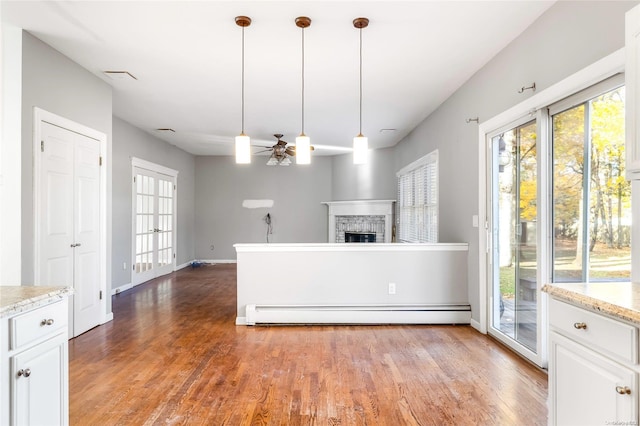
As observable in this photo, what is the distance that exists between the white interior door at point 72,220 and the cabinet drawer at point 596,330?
3.76 meters

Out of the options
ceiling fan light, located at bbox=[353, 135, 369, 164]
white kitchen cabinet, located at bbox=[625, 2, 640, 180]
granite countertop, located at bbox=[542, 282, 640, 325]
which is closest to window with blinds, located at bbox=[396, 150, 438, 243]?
ceiling fan light, located at bbox=[353, 135, 369, 164]

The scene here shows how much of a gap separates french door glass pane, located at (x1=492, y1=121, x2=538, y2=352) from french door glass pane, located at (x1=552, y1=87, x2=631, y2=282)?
0.26 meters

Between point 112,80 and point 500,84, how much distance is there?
3.92 m

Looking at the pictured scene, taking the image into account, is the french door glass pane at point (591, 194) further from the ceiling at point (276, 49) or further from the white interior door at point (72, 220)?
the white interior door at point (72, 220)

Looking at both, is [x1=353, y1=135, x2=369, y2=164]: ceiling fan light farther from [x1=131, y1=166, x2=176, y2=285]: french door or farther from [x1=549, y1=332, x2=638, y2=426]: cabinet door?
[x1=131, y1=166, x2=176, y2=285]: french door

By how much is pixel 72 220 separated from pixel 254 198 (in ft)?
Result: 18.3

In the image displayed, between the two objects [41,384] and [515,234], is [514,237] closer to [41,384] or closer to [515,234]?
[515,234]

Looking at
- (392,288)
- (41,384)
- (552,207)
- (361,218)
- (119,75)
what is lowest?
(392,288)

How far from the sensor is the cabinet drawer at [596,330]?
122cm

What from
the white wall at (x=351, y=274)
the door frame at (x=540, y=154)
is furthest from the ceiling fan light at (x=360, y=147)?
the white wall at (x=351, y=274)

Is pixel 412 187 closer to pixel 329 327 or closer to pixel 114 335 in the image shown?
pixel 329 327

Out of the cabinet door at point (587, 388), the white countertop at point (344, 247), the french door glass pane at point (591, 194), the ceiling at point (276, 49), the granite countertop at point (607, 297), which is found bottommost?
the cabinet door at point (587, 388)

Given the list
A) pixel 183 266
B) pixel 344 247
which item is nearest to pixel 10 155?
pixel 344 247

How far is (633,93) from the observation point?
1.59 meters
